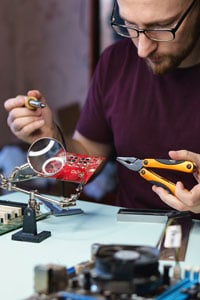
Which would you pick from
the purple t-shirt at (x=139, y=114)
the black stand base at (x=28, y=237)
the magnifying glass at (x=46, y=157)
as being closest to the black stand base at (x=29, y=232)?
the black stand base at (x=28, y=237)

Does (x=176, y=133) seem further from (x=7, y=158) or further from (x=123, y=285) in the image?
(x=7, y=158)

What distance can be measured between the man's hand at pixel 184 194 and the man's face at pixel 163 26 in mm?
315

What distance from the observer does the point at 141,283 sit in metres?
0.76

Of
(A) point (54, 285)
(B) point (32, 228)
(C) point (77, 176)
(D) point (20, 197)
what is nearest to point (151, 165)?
(C) point (77, 176)

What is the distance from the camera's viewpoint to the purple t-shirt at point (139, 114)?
Result: 5.00 ft

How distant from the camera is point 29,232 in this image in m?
1.17

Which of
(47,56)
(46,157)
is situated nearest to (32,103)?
(46,157)

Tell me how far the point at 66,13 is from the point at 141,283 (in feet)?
7.06

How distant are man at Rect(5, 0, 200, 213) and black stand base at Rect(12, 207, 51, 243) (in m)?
0.26

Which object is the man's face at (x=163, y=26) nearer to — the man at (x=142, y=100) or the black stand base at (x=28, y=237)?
the man at (x=142, y=100)

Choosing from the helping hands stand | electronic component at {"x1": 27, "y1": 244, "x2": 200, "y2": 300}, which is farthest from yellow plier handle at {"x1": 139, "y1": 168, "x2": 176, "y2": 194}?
electronic component at {"x1": 27, "y1": 244, "x2": 200, "y2": 300}

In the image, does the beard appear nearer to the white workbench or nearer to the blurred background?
the white workbench

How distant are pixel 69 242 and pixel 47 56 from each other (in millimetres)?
1809

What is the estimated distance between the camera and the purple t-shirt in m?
1.52
